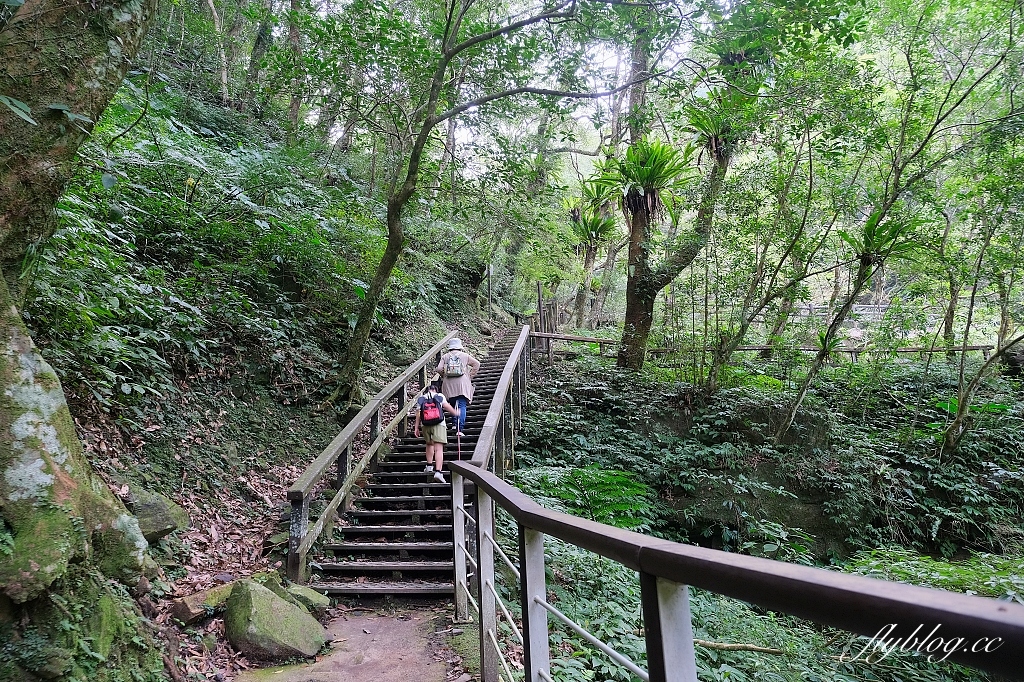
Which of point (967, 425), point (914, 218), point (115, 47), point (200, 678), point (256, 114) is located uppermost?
point (256, 114)

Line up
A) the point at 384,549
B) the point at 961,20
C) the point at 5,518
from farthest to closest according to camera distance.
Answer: the point at 961,20, the point at 384,549, the point at 5,518

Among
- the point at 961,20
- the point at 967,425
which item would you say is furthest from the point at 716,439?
the point at 961,20

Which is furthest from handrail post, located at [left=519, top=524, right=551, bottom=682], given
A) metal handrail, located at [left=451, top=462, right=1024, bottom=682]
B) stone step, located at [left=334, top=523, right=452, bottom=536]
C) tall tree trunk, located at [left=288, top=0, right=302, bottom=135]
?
tall tree trunk, located at [left=288, top=0, right=302, bottom=135]

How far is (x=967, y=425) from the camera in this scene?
866 cm

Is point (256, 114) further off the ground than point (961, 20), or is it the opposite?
point (961, 20)

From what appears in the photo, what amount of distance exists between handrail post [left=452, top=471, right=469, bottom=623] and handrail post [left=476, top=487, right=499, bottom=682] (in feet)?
2.00

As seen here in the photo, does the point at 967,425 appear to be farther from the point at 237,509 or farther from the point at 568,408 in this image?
the point at 237,509

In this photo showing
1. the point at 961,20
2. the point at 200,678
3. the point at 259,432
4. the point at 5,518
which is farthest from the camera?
the point at 961,20

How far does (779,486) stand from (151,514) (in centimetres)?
807

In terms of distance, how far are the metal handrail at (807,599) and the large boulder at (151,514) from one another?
11.9 feet

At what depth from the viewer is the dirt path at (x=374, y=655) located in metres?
3.13

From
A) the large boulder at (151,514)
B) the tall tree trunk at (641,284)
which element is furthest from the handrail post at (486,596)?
the tall tree trunk at (641,284)

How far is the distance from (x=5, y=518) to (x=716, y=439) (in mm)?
9080

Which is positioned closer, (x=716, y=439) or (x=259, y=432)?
(x=259, y=432)
